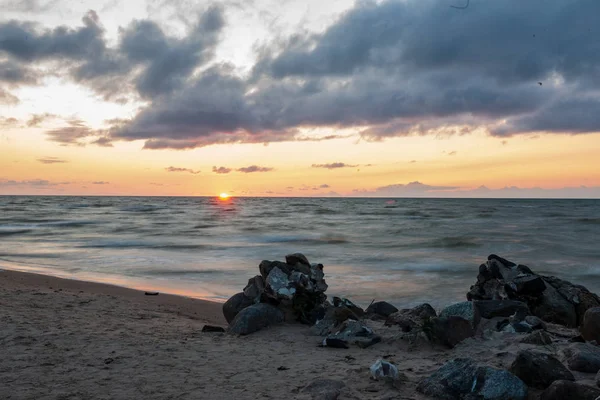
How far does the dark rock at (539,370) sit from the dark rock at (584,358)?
260 mm

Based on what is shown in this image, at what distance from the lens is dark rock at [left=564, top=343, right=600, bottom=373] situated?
4.48m

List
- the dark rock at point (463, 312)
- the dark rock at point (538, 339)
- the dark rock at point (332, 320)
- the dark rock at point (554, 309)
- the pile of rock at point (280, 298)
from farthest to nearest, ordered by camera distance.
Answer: the dark rock at point (554, 309), the pile of rock at point (280, 298), the dark rock at point (332, 320), the dark rock at point (463, 312), the dark rock at point (538, 339)

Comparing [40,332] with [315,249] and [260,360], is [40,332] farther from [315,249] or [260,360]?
[315,249]

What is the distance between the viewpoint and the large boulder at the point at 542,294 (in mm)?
7297

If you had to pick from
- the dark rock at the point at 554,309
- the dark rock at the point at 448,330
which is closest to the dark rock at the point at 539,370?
the dark rock at the point at 448,330

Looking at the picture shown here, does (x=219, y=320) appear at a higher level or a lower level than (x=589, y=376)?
lower

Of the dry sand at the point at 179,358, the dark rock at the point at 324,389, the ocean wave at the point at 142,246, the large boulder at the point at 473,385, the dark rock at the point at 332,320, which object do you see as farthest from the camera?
the ocean wave at the point at 142,246

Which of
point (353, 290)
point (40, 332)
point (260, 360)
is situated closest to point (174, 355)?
point (260, 360)

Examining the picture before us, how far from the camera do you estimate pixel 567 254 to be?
21359 mm

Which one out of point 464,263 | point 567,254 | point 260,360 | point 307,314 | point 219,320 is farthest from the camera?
point 567,254

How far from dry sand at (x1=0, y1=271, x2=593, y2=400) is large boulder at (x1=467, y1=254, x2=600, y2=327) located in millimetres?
2117

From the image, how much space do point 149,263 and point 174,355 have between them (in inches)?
467

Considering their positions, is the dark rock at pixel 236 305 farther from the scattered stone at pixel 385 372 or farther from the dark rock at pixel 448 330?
the scattered stone at pixel 385 372

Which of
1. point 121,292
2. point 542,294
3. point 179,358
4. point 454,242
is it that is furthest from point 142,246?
point 542,294
